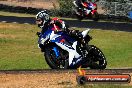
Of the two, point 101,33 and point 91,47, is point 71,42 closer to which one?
point 91,47

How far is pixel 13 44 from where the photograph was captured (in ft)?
72.2

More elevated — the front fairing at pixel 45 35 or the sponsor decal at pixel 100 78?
the front fairing at pixel 45 35

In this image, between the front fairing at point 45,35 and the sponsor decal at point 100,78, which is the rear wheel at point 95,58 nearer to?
the front fairing at point 45,35

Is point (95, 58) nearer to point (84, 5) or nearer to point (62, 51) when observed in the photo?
point (62, 51)

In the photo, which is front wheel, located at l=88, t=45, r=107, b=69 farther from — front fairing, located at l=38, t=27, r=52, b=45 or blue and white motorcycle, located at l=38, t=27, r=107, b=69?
front fairing, located at l=38, t=27, r=52, b=45

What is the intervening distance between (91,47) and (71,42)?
1.89 feet

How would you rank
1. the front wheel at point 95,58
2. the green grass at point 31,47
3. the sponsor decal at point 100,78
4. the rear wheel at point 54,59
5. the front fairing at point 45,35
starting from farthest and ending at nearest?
the green grass at point 31,47 < the front wheel at point 95,58 < the rear wheel at point 54,59 < the front fairing at point 45,35 < the sponsor decal at point 100,78

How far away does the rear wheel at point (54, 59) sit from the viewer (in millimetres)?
12047

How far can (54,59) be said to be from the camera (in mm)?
12047

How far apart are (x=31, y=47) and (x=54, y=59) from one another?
9.43 meters

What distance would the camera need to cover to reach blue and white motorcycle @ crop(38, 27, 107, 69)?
11945 mm

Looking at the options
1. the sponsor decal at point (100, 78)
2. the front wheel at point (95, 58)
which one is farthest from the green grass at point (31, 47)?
the sponsor decal at point (100, 78)

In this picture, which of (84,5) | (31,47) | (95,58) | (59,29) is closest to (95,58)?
(95,58)

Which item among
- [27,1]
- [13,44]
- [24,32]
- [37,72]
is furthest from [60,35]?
[27,1]
